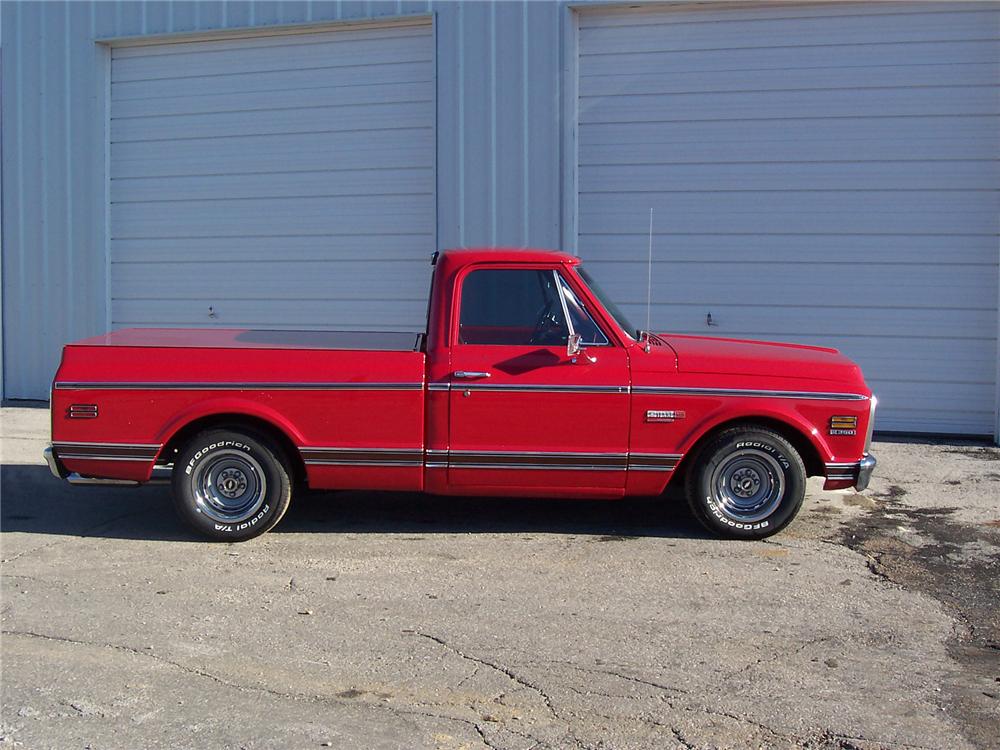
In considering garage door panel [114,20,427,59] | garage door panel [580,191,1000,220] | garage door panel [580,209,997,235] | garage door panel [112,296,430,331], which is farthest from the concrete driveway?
garage door panel [114,20,427,59]

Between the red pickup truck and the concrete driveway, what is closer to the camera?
the concrete driveway

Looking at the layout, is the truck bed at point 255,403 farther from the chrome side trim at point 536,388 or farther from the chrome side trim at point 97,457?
the chrome side trim at point 536,388

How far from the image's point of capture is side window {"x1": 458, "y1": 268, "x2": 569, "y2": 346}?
6566 mm

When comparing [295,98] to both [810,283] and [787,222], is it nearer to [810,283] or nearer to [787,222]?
[787,222]

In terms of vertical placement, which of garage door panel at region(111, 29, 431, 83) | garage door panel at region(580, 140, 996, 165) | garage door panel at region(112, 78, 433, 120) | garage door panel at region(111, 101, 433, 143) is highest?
garage door panel at region(111, 29, 431, 83)

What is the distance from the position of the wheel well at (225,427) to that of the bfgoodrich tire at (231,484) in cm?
5

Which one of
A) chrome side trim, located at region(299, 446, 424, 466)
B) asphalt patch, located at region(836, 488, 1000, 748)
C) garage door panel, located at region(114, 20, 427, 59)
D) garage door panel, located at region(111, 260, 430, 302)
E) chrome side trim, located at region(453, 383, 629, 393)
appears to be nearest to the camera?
asphalt patch, located at region(836, 488, 1000, 748)

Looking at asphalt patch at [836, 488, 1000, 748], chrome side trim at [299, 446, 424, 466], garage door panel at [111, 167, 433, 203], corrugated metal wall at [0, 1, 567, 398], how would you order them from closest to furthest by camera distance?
asphalt patch at [836, 488, 1000, 748], chrome side trim at [299, 446, 424, 466], corrugated metal wall at [0, 1, 567, 398], garage door panel at [111, 167, 433, 203]

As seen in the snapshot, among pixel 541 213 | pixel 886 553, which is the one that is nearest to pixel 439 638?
pixel 886 553

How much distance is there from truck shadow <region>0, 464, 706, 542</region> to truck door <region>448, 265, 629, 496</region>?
1.89 ft

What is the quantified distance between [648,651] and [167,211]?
9172 millimetres

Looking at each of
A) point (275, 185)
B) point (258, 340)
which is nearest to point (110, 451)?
point (258, 340)

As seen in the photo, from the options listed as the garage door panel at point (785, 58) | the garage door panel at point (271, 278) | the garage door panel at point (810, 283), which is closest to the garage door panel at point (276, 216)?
Result: the garage door panel at point (271, 278)

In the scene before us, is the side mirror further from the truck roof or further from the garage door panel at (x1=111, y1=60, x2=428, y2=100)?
the garage door panel at (x1=111, y1=60, x2=428, y2=100)
